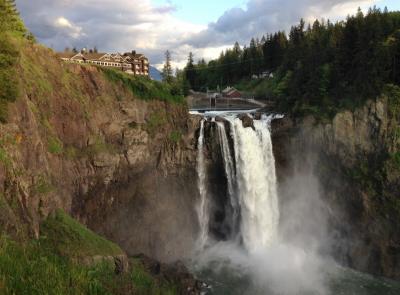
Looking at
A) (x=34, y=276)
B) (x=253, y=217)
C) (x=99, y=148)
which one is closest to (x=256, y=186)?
(x=253, y=217)

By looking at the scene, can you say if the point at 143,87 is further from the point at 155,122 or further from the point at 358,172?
the point at 358,172

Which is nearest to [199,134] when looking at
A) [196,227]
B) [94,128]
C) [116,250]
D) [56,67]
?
[196,227]

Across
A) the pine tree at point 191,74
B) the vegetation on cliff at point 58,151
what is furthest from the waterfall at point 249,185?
the pine tree at point 191,74

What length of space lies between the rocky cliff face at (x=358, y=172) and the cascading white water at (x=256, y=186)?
1.84 metres

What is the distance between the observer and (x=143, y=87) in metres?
37.8

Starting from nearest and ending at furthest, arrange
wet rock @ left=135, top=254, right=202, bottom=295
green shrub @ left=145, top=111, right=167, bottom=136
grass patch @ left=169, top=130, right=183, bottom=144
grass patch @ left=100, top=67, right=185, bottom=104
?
wet rock @ left=135, top=254, right=202, bottom=295 < grass patch @ left=100, top=67, right=185, bottom=104 < green shrub @ left=145, top=111, right=167, bottom=136 < grass patch @ left=169, top=130, right=183, bottom=144

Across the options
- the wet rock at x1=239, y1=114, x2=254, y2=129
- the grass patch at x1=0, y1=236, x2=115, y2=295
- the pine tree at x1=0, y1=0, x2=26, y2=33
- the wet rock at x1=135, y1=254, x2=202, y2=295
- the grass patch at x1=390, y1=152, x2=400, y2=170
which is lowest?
the wet rock at x1=135, y1=254, x2=202, y2=295

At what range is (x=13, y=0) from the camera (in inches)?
1323

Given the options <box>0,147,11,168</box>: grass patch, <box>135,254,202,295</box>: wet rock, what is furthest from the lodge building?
<box>0,147,11,168</box>: grass patch

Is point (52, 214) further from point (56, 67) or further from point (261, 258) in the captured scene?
point (261, 258)

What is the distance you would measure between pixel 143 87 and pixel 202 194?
1204cm

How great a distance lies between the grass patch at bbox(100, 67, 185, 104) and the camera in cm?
3581

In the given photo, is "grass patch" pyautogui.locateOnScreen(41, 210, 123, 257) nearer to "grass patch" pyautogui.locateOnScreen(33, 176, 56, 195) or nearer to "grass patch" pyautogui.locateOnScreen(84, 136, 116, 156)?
"grass patch" pyautogui.locateOnScreen(33, 176, 56, 195)

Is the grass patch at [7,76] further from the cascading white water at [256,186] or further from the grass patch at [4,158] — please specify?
the cascading white water at [256,186]
